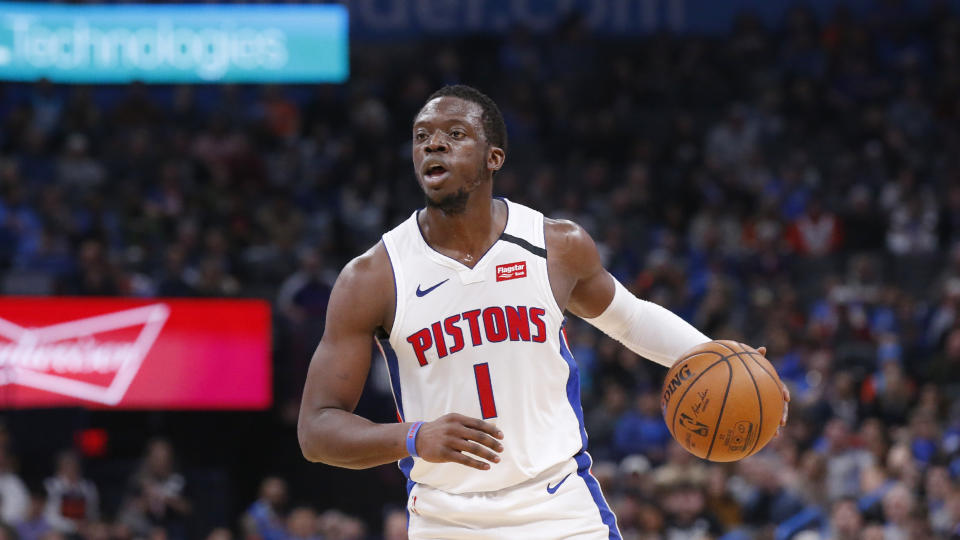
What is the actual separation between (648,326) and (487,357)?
2.78 ft

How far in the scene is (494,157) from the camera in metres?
4.33

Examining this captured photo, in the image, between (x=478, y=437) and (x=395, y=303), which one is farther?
(x=395, y=303)

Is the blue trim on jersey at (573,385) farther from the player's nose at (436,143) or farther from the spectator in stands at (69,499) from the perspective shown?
the spectator in stands at (69,499)

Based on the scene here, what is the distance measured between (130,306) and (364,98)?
5610 millimetres

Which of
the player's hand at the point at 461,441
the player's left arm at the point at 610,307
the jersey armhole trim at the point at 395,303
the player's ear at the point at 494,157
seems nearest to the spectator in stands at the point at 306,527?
the player's left arm at the point at 610,307

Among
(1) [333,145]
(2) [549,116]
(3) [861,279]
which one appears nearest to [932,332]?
(3) [861,279]

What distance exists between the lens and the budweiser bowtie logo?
38.4 feet

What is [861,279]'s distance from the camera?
44.7 ft

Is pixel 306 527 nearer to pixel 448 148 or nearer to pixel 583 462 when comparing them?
pixel 583 462

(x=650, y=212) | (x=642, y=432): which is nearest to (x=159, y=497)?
(x=642, y=432)

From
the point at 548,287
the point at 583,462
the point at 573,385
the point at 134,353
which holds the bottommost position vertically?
the point at 134,353

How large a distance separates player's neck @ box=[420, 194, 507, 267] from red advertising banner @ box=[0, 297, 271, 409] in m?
8.13

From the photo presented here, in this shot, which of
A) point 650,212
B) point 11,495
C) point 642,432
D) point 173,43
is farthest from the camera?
point 173,43

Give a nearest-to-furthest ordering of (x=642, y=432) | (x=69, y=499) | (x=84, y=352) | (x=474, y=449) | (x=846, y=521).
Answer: (x=474, y=449)
(x=846, y=521)
(x=69, y=499)
(x=642, y=432)
(x=84, y=352)
